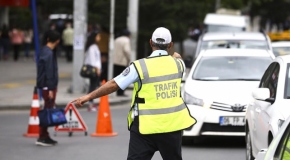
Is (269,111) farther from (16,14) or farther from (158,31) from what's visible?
(16,14)

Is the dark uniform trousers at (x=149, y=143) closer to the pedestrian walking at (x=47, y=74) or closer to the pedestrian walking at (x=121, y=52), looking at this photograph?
the pedestrian walking at (x=47, y=74)

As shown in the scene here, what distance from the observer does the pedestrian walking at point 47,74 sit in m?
13.7

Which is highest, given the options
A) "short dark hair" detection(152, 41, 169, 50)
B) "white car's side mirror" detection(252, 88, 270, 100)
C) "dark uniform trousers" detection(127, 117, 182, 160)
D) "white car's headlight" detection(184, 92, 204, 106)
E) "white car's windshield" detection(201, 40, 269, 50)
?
"short dark hair" detection(152, 41, 169, 50)

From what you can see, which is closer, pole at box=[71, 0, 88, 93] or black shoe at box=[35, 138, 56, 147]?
black shoe at box=[35, 138, 56, 147]

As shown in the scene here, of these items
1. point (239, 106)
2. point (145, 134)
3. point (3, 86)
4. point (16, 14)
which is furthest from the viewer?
point (16, 14)

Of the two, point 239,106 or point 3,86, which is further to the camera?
point 3,86

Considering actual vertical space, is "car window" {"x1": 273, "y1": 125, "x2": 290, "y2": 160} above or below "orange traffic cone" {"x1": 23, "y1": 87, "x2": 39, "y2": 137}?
above

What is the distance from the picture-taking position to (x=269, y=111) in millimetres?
9828

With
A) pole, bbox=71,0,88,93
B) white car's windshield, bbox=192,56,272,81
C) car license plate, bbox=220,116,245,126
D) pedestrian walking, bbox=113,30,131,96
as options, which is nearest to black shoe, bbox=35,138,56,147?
white car's windshield, bbox=192,56,272,81

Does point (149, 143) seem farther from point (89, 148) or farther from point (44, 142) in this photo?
point (44, 142)

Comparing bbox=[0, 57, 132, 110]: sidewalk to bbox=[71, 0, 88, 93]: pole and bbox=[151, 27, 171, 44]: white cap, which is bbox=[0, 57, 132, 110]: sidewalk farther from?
bbox=[151, 27, 171, 44]: white cap

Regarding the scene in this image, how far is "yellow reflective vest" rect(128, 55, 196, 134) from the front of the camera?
777 centimetres

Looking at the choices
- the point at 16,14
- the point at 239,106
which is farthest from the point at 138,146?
the point at 16,14

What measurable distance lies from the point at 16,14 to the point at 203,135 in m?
48.7
